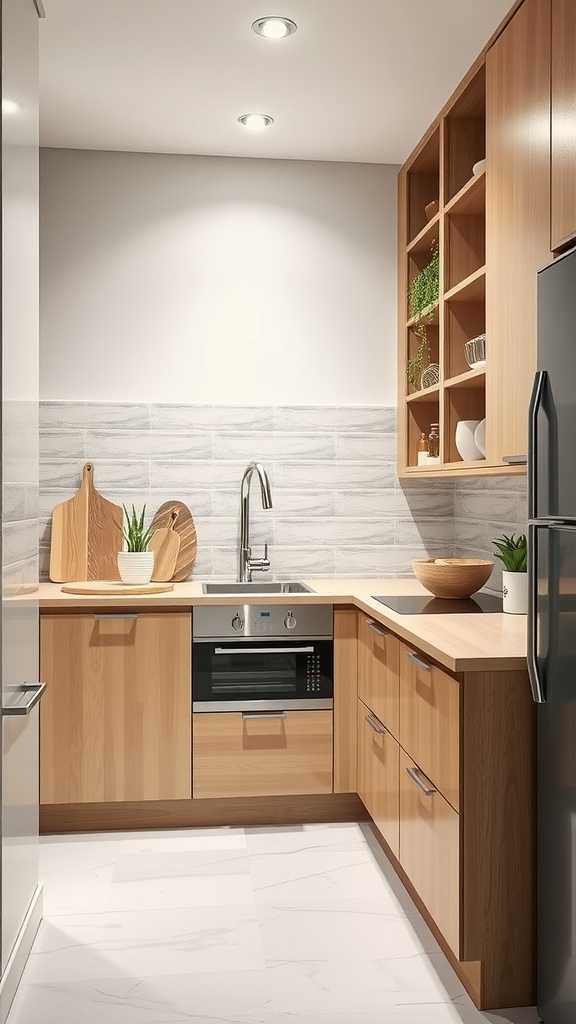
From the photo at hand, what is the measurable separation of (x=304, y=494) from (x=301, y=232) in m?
1.15

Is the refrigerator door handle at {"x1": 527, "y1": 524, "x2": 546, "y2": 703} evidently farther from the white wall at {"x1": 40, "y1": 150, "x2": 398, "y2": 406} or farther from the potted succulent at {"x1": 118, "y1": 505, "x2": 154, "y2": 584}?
the white wall at {"x1": 40, "y1": 150, "x2": 398, "y2": 406}

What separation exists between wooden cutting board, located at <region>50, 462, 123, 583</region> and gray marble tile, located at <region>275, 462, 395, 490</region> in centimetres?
75

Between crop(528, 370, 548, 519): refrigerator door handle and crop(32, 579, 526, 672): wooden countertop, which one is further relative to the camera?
crop(32, 579, 526, 672): wooden countertop

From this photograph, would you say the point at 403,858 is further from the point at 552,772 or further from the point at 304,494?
the point at 304,494

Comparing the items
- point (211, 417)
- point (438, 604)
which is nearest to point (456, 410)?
point (438, 604)

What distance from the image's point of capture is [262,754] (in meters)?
3.36

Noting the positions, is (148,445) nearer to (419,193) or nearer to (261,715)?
(261,715)

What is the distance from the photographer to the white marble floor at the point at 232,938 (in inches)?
85.5

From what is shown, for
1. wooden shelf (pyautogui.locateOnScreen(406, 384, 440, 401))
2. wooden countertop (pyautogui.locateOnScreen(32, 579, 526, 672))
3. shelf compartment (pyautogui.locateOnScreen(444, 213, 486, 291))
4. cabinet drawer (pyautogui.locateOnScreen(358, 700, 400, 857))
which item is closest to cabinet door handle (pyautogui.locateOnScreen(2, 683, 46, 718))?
wooden countertop (pyautogui.locateOnScreen(32, 579, 526, 672))

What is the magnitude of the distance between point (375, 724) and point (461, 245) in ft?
5.67

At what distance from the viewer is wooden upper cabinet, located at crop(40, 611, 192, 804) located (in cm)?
326

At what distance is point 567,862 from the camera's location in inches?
75.6

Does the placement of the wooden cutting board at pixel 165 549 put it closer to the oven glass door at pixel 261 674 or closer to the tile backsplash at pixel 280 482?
the tile backsplash at pixel 280 482

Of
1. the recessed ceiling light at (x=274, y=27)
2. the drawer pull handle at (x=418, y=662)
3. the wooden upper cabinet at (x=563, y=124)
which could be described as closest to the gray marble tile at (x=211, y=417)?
the recessed ceiling light at (x=274, y=27)
